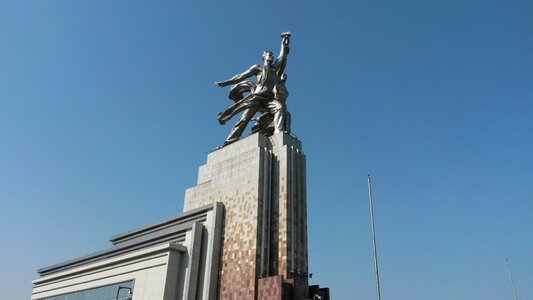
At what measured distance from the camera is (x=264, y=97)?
44531mm

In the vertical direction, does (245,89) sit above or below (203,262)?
above

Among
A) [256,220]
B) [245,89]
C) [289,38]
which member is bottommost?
[256,220]

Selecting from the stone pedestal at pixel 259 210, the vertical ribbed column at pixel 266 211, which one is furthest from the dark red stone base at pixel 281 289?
the vertical ribbed column at pixel 266 211

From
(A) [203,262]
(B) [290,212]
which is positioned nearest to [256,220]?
(B) [290,212]

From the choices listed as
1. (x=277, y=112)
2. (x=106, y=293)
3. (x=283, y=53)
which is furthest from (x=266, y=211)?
(x=283, y=53)

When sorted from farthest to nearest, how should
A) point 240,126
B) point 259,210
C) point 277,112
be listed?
point 240,126 < point 277,112 < point 259,210

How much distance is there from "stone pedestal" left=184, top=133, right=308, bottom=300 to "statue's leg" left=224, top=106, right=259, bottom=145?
2.10m

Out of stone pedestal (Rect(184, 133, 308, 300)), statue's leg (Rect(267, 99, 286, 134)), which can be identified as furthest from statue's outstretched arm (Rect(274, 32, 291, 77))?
stone pedestal (Rect(184, 133, 308, 300))

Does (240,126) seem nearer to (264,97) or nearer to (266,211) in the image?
(264,97)

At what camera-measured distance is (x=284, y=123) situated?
1661 inches

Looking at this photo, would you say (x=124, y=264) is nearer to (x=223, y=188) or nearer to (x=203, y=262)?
(x=203, y=262)

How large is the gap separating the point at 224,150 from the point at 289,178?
7829 millimetres

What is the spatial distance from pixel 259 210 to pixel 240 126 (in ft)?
36.4

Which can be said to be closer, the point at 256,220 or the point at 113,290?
the point at 256,220
